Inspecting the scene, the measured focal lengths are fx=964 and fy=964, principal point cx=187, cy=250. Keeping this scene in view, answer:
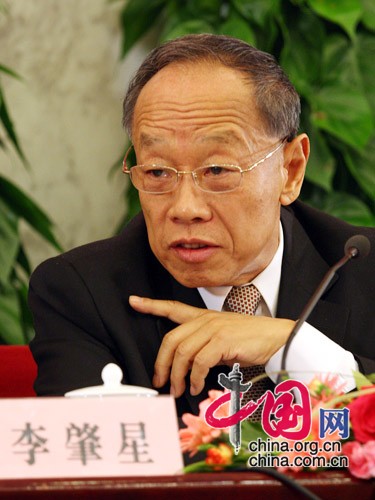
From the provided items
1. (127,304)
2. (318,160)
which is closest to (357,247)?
(127,304)

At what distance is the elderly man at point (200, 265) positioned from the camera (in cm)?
171

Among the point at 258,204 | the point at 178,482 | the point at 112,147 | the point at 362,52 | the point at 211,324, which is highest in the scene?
the point at 362,52

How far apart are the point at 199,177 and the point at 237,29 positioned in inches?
61.2

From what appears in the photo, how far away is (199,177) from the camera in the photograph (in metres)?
1.73

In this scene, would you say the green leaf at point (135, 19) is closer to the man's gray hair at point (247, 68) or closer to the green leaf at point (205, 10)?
the green leaf at point (205, 10)

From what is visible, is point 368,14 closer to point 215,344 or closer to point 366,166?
point 366,166

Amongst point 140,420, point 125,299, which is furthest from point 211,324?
point 140,420

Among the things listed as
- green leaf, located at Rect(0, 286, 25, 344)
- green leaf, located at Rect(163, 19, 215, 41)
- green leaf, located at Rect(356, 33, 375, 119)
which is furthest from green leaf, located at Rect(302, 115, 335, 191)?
green leaf, located at Rect(0, 286, 25, 344)

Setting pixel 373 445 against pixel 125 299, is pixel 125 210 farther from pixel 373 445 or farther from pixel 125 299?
pixel 373 445

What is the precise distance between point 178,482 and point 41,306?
1.00 metres

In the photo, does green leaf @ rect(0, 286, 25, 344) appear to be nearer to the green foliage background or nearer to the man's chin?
the green foliage background

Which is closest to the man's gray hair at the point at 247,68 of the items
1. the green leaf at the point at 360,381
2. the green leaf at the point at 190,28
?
the green leaf at the point at 360,381

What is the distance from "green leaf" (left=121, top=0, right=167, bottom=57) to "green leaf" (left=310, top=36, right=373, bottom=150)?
61 cm

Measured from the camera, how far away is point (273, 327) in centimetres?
167
